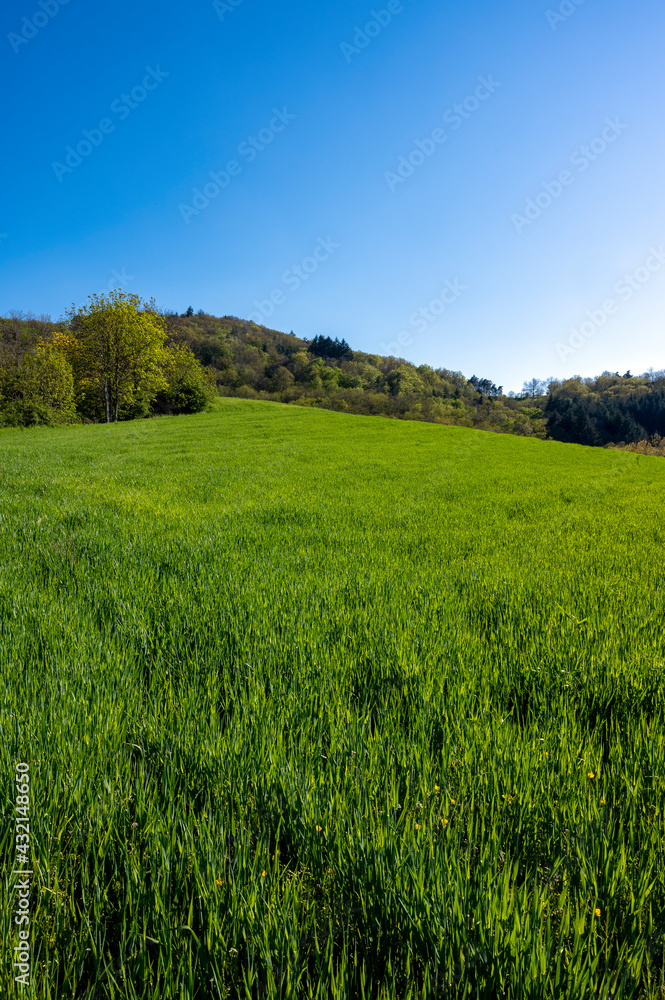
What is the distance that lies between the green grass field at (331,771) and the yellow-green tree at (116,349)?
44599 mm

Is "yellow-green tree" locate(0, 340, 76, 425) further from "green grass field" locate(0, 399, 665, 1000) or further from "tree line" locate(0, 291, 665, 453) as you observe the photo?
"green grass field" locate(0, 399, 665, 1000)

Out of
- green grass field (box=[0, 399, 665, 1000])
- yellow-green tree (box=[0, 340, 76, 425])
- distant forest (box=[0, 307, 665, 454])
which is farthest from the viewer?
distant forest (box=[0, 307, 665, 454])

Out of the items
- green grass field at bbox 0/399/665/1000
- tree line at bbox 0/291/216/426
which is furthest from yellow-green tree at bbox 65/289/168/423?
green grass field at bbox 0/399/665/1000

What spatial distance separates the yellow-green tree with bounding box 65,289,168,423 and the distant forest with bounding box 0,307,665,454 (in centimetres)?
206

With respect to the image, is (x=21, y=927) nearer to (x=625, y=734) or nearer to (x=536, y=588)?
(x=625, y=734)

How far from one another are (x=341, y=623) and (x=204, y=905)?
2.08 m

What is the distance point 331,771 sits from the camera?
5.80 ft

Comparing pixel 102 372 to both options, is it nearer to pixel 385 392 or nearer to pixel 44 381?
pixel 44 381

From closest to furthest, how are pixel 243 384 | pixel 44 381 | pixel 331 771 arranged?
pixel 331 771 → pixel 44 381 → pixel 243 384

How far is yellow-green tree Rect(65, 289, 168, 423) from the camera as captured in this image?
41906 mm

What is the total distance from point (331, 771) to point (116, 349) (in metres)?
49.7

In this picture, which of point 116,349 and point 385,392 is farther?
point 385,392

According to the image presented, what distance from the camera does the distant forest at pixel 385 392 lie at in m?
A: 53.7

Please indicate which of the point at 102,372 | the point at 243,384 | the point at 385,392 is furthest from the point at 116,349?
the point at 385,392
